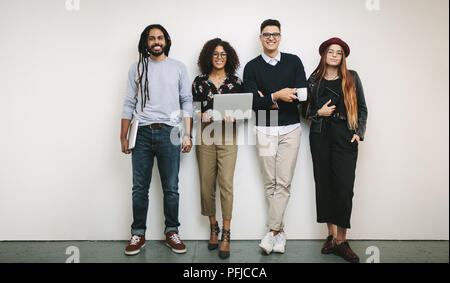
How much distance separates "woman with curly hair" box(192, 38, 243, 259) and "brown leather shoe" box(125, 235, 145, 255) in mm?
533

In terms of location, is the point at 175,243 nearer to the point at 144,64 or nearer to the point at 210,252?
the point at 210,252

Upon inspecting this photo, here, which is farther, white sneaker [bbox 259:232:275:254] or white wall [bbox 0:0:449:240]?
white wall [bbox 0:0:449:240]

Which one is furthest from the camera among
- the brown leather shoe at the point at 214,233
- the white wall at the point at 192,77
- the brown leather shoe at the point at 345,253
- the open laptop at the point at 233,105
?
the white wall at the point at 192,77

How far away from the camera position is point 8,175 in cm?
274

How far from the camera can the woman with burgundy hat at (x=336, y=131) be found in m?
2.36

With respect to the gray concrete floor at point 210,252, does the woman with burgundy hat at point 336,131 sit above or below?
above

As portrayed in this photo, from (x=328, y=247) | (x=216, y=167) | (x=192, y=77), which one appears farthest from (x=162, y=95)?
(x=328, y=247)

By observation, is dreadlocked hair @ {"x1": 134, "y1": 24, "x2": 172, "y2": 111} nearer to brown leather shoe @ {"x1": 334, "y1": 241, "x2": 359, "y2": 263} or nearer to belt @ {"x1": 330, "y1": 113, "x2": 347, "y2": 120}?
belt @ {"x1": 330, "y1": 113, "x2": 347, "y2": 120}

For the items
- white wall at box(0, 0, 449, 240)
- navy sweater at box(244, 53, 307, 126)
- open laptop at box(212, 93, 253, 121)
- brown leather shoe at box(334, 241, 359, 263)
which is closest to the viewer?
open laptop at box(212, 93, 253, 121)

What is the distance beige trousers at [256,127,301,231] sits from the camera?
2463mm

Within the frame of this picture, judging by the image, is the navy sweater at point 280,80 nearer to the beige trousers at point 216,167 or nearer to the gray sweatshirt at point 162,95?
the beige trousers at point 216,167

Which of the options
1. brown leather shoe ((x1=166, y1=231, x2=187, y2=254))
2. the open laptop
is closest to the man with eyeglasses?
the open laptop

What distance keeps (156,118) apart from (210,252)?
1105 mm

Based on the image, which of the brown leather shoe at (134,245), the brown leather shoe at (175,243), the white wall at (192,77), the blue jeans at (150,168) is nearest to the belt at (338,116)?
the white wall at (192,77)
